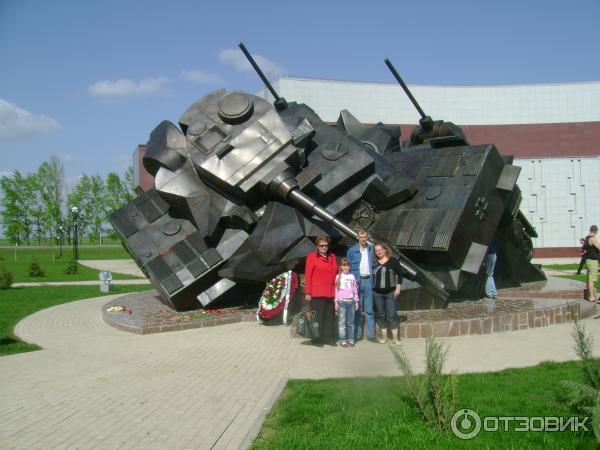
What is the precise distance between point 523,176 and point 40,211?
41.1m

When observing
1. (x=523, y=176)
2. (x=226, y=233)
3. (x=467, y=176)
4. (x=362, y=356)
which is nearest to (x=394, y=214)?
(x=467, y=176)

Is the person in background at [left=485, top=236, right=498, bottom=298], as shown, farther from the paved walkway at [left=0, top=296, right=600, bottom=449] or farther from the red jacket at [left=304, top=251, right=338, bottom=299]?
the red jacket at [left=304, top=251, right=338, bottom=299]

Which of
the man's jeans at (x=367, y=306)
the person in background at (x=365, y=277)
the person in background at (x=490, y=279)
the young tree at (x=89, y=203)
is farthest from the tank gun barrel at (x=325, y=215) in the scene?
the young tree at (x=89, y=203)

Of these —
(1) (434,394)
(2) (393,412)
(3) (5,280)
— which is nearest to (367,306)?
(2) (393,412)

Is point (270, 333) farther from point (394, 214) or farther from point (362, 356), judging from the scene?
point (394, 214)

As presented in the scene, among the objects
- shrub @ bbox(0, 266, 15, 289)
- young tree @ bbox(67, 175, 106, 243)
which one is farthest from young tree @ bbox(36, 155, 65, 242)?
shrub @ bbox(0, 266, 15, 289)

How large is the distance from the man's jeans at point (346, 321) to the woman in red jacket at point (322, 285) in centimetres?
23

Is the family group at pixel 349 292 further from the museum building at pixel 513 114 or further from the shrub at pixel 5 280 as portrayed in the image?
the museum building at pixel 513 114

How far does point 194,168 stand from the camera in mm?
13102

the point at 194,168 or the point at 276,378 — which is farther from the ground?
the point at 194,168

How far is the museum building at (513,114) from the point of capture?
35688mm

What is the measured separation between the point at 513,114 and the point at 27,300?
3359 centimetres

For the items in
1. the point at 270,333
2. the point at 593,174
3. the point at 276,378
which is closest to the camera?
the point at 276,378

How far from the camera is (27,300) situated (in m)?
17.7
